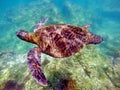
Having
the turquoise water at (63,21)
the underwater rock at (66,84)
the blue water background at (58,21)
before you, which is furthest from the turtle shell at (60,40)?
the blue water background at (58,21)

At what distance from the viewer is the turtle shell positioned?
4676 mm

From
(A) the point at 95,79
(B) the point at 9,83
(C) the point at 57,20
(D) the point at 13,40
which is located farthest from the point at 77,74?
(D) the point at 13,40

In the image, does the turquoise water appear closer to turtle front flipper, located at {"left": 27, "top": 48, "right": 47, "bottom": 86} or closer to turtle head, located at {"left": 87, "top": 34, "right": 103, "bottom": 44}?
turtle head, located at {"left": 87, "top": 34, "right": 103, "bottom": 44}

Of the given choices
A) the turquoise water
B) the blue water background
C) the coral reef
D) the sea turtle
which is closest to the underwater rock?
the coral reef

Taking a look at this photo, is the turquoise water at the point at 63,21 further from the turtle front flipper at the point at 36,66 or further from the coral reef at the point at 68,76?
the turtle front flipper at the point at 36,66

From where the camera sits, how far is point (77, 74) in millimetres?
6145

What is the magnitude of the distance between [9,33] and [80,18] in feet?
30.6

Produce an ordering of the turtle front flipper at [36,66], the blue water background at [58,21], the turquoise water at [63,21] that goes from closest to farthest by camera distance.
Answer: the turtle front flipper at [36,66], the turquoise water at [63,21], the blue water background at [58,21]

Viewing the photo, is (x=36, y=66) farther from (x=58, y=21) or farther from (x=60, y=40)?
(x=58, y=21)

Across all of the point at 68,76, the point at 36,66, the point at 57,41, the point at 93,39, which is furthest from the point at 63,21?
the point at 36,66

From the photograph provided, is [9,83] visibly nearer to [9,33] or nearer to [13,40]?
[13,40]

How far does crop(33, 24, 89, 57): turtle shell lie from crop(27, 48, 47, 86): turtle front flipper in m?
0.27

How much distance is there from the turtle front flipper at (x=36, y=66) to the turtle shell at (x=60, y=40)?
27 cm

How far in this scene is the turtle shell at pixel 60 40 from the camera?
4.68 m
